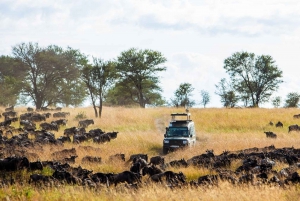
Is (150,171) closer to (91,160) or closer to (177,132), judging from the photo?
(91,160)

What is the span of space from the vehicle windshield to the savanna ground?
114 centimetres

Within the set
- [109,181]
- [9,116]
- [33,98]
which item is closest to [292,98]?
[33,98]

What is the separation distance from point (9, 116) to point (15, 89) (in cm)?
1921

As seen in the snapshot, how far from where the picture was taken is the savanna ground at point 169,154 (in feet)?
36.4

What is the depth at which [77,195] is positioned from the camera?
1114 cm

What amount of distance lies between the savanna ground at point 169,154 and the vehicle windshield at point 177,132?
1.14 metres

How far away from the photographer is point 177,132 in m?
24.8

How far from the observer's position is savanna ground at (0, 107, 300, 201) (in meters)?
11.1

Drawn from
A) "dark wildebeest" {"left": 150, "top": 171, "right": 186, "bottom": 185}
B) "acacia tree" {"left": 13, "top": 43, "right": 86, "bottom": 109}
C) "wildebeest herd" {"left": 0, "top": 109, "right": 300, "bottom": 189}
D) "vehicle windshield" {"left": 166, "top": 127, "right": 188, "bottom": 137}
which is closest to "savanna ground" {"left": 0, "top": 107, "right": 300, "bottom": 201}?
"wildebeest herd" {"left": 0, "top": 109, "right": 300, "bottom": 189}

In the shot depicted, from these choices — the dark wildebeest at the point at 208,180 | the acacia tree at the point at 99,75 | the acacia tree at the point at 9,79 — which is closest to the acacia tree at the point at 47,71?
the acacia tree at the point at 9,79

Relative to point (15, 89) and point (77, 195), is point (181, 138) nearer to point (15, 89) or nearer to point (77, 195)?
point (77, 195)

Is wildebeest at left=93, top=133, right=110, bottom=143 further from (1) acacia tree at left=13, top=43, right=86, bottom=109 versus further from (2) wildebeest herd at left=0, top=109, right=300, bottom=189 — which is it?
(1) acacia tree at left=13, top=43, right=86, bottom=109

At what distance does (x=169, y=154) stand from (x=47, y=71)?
133ft

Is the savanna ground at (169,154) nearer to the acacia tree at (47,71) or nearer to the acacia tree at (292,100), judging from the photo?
the acacia tree at (47,71)
